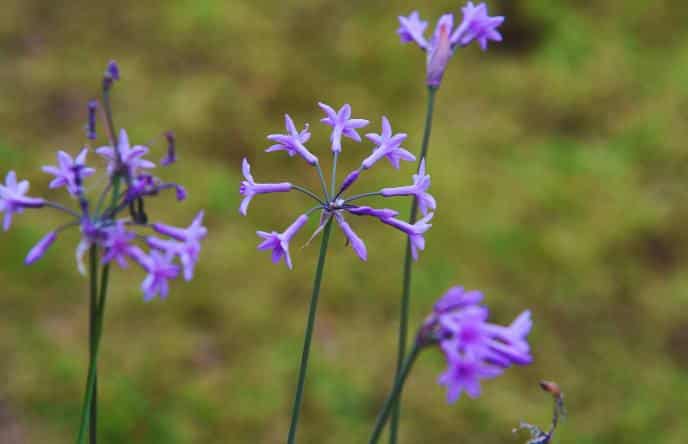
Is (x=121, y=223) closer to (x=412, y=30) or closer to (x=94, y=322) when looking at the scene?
(x=94, y=322)

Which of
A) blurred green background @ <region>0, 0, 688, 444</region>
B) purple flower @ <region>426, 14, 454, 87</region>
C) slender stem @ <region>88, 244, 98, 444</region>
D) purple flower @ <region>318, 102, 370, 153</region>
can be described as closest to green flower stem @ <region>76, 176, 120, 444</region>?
slender stem @ <region>88, 244, 98, 444</region>

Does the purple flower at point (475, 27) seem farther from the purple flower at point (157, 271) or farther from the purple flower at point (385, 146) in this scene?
the purple flower at point (157, 271)

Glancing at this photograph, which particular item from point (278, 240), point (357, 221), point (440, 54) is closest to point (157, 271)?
point (278, 240)

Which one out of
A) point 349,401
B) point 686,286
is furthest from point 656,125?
point 349,401

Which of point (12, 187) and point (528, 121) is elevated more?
point (528, 121)

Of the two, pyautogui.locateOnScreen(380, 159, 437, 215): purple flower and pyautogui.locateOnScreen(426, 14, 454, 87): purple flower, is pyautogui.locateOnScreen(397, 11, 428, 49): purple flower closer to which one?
pyautogui.locateOnScreen(426, 14, 454, 87): purple flower

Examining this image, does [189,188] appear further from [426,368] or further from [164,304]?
[426,368]

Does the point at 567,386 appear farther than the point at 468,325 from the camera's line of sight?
Yes

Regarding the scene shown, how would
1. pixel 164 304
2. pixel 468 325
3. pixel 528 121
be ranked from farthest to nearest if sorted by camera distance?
pixel 528 121 < pixel 164 304 < pixel 468 325
